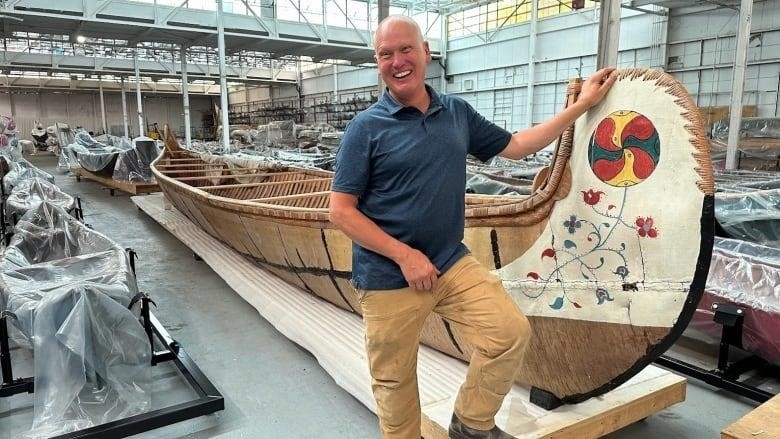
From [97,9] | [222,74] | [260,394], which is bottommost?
[260,394]

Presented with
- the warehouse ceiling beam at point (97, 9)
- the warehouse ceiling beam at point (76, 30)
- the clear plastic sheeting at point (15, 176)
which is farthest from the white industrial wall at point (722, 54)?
the warehouse ceiling beam at point (76, 30)

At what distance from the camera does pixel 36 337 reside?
231 centimetres

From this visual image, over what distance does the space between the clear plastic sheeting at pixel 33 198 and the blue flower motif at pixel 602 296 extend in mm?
4568

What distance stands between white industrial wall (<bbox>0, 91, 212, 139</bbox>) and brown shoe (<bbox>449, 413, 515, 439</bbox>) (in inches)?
1332

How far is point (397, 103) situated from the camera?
1511mm

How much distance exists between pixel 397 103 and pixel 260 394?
77.3 inches

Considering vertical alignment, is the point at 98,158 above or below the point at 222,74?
below

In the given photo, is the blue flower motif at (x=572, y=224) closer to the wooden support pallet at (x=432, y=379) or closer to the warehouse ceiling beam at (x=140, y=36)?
the wooden support pallet at (x=432, y=379)

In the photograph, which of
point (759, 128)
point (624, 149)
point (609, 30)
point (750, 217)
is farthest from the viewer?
point (759, 128)

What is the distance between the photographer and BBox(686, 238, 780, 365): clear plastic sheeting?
264 cm

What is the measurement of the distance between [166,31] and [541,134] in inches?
595

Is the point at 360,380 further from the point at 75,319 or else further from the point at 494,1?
the point at 494,1

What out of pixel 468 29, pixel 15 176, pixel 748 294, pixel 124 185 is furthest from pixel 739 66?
pixel 468 29

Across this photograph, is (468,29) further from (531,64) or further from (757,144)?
(757,144)
